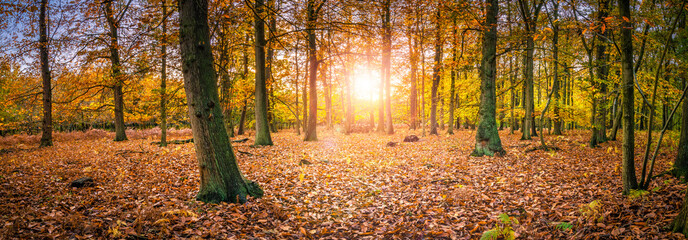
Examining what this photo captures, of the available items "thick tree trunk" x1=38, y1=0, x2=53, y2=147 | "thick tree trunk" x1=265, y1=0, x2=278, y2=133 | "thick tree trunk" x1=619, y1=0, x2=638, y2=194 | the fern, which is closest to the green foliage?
the fern

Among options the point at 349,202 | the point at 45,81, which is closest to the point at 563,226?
the point at 349,202

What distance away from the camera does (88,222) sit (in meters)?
3.51

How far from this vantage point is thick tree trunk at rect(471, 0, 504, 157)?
29.7 ft

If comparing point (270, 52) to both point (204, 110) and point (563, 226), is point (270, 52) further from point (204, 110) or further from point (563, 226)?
point (563, 226)

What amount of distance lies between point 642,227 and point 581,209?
61 cm

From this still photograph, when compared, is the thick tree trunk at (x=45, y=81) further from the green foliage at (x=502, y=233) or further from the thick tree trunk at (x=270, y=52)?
the green foliage at (x=502, y=233)

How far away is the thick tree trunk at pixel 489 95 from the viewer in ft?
29.7

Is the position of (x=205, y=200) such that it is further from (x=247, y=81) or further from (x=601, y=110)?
(x=601, y=110)

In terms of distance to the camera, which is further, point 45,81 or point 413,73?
point 413,73

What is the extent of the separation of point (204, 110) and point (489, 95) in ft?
29.0

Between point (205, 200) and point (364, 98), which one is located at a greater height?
point (364, 98)

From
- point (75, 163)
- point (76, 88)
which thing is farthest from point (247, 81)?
point (75, 163)

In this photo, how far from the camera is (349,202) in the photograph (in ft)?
18.0

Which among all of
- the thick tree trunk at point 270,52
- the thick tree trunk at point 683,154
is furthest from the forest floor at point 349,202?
the thick tree trunk at point 270,52
